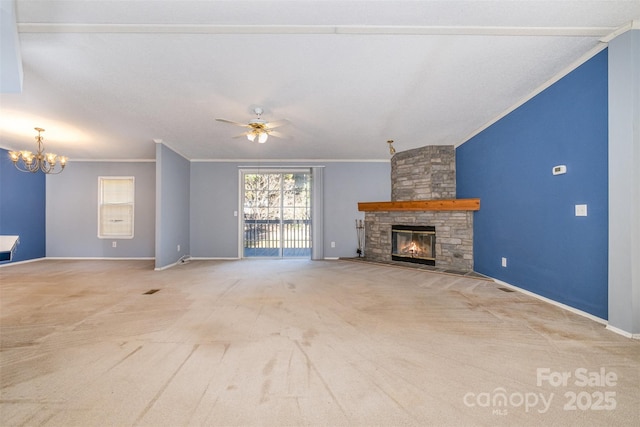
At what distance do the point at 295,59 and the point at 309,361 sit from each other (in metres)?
2.50

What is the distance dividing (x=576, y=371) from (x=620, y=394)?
192mm

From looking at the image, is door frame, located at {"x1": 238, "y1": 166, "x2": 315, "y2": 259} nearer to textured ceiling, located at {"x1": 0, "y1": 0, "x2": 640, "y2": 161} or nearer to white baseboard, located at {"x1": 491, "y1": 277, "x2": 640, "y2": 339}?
textured ceiling, located at {"x1": 0, "y1": 0, "x2": 640, "y2": 161}

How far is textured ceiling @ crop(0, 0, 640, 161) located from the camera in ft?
5.85

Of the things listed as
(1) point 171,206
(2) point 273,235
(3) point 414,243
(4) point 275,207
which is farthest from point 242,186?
(3) point 414,243

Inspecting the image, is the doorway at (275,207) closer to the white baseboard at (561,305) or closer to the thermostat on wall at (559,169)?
the white baseboard at (561,305)

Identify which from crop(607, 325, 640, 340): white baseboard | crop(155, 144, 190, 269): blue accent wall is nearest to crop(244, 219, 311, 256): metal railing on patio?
crop(155, 144, 190, 269): blue accent wall

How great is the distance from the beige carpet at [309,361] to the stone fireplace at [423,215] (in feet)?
4.61

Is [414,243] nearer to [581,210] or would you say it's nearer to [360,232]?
[360,232]

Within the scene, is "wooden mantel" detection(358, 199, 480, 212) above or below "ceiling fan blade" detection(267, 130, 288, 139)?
below

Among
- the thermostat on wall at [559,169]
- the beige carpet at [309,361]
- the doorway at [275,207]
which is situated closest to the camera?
the beige carpet at [309,361]

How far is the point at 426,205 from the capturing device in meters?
4.60

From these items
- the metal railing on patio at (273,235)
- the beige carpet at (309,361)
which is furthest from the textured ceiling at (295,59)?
the metal railing on patio at (273,235)

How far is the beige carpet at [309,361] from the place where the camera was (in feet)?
4.08

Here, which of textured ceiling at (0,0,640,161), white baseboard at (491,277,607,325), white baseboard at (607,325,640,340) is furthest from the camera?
white baseboard at (491,277,607,325)
